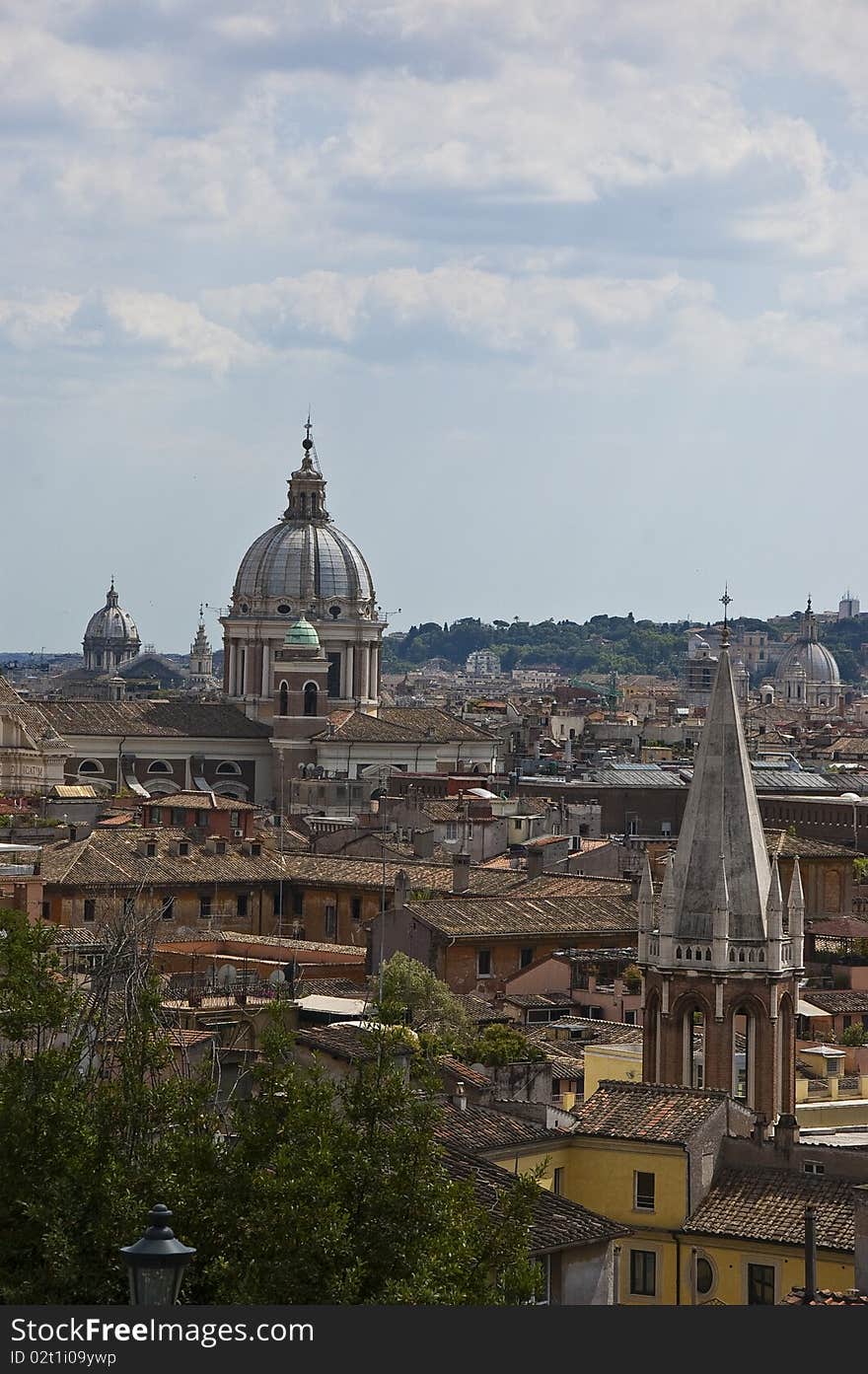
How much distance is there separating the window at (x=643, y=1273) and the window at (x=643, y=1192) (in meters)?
0.39

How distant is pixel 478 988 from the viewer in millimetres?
41875

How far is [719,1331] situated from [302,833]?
171 ft

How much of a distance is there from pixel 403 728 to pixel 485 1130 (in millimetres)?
66659

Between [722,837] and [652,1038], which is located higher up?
[722,837]

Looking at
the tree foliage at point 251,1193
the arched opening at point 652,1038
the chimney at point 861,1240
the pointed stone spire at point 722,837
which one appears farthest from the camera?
the pointed stone spire at point 722,837

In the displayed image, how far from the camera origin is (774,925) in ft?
95.9

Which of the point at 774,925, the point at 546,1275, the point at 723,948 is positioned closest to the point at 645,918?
the point at 723,948

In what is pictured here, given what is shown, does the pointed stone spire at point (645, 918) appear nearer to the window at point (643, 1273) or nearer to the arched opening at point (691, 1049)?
the arched opening at point (691, 1049)

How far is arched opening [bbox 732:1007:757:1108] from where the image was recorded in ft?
93.7

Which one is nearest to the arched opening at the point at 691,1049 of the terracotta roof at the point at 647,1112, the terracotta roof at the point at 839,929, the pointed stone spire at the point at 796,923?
the pointed stone spire at the point at 796,923

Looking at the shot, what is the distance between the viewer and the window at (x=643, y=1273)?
2236 centimetres

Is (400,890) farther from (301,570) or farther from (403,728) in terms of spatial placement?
(301,570)

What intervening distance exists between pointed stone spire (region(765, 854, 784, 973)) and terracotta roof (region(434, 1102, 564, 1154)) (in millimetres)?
5416

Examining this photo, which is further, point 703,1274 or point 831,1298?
point 703,1274
